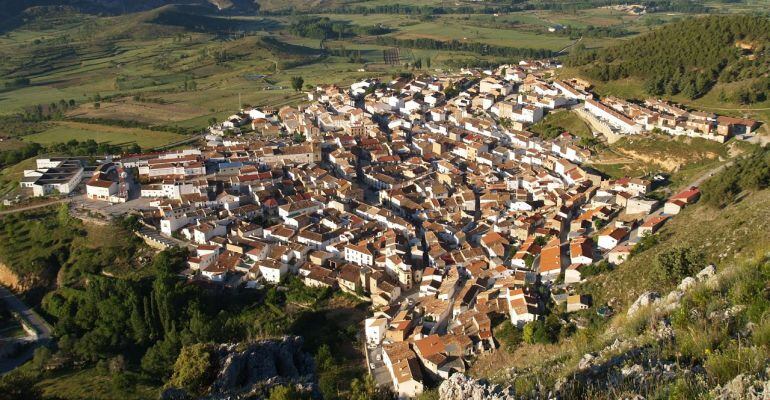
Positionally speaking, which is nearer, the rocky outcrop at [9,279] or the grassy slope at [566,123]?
the rocky outcrop at [9,279]

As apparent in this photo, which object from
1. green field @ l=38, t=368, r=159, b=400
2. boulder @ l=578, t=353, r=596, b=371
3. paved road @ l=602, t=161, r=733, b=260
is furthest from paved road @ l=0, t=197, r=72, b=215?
boulder @ l=578, t=353, r=596, b=371

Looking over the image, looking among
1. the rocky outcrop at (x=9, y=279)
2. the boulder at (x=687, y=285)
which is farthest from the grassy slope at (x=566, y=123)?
the rocky outcrop at (x=9, y=279)

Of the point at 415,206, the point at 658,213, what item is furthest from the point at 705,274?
the point at 415,206

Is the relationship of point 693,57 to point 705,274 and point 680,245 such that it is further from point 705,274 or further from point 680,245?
point 705,274

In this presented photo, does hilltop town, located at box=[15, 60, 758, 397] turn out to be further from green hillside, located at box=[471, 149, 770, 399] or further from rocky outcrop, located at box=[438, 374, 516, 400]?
rocky outcrop, located at box=[438, 374, 516, 400]

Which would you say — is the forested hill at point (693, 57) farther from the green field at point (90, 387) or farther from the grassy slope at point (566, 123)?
the green field at point (90, 387)
